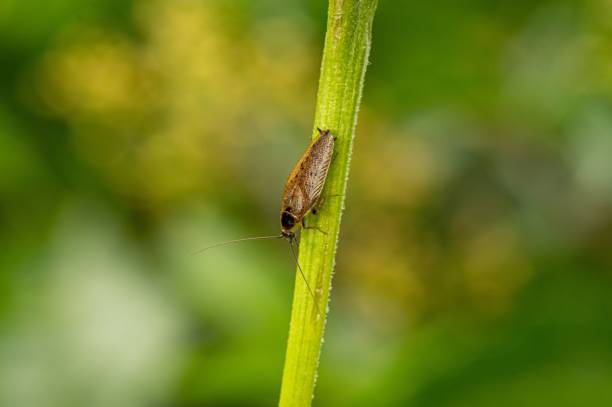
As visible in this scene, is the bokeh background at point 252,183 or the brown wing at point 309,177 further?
the bokeh background at point 252,183

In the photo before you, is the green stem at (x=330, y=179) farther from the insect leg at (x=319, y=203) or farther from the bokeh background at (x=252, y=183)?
the bokeh background at (x=252, y=183)

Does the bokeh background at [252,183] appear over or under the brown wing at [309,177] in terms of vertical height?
over

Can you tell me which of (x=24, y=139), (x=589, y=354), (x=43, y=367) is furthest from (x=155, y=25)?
(x=589, y=354)

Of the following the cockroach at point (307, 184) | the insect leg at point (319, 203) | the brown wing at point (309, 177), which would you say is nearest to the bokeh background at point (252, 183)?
the cockroach at point (307, 184)

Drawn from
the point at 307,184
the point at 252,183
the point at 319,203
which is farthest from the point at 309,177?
the point at 252,183

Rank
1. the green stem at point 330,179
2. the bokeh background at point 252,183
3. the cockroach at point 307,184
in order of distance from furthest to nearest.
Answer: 1. the bokeh background at point 252,183
2. the cockroach at point 307,184
3. the green stem at point 330,179

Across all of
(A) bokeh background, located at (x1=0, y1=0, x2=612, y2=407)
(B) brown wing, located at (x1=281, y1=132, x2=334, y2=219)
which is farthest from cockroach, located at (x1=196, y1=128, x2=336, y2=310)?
(A) bokeh background, located at (x1=0, y1=0, x2=612, y2=407)

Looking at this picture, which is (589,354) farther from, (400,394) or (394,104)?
(394,104)

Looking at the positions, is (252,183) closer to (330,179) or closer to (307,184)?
(307,184)
